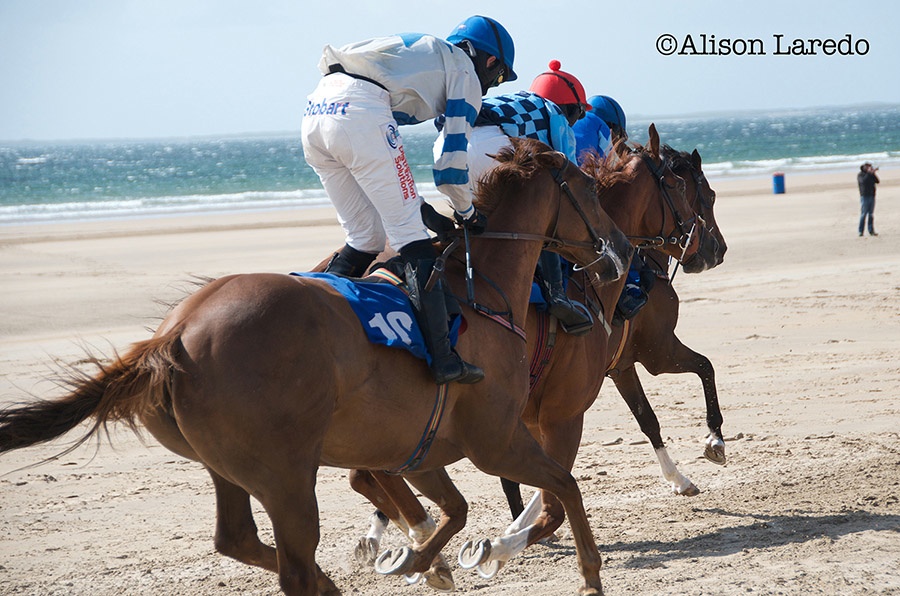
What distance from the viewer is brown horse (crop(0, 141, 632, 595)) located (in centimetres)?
357

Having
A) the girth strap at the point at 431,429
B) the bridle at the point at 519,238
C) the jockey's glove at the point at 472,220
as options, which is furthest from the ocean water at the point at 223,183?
the girth strap at the point at 431,429

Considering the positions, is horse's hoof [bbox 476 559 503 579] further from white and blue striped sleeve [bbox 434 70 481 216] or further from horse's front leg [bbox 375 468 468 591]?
white and blue striped sleeve [bbox 434 70 481 216]

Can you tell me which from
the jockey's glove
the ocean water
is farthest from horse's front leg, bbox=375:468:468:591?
the ocean water

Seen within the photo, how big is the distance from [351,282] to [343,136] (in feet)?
2.17

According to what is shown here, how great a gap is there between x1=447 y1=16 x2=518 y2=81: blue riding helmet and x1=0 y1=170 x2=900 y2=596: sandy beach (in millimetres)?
2016

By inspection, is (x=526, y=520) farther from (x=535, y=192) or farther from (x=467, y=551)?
(x=535, y=192)

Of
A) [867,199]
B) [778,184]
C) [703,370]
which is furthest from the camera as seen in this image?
[778,184]

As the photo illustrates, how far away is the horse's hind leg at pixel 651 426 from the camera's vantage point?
21.4 feet

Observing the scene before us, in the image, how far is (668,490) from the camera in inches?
260

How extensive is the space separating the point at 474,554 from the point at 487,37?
2.58 m

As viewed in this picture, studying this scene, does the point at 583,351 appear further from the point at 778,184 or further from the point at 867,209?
the point at 778,184

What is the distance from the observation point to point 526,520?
529 centimetres

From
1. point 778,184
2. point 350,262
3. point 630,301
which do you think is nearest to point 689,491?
point 630,301

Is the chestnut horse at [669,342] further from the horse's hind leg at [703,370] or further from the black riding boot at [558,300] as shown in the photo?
the black riding boot at [558,300]
